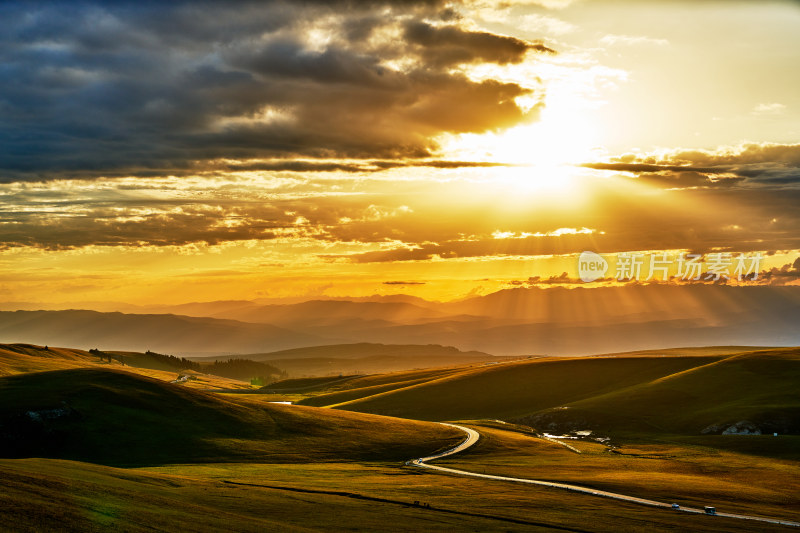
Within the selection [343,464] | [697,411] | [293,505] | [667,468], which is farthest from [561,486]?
[697,411]

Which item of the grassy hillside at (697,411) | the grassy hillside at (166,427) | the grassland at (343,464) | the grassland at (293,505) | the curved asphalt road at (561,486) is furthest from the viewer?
the grassy hillside at (697,411)

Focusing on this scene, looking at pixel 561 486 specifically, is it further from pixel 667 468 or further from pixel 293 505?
pixel 293 505

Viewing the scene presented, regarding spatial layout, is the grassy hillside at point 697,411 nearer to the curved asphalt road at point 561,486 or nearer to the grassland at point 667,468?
the grassland at point 667,468

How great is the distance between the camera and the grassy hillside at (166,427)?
123 metres

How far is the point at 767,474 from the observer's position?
113125 millimetres

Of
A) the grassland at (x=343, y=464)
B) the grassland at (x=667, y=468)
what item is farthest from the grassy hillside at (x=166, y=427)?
the grassland at (x=667, y=468)

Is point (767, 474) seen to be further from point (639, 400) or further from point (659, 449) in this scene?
point (639, 400)

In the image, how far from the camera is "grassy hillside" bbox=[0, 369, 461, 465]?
122812 millimetres

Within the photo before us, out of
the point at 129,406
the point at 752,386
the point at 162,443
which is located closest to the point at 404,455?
the point at 162,443

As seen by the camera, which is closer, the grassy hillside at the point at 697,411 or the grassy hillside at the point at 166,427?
the grassy hillside at the point at 166,427

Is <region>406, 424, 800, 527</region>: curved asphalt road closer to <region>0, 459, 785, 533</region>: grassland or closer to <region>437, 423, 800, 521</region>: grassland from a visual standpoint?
<region>437, 423, 800, 521</region>: grassland

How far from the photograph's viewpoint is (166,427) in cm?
13675

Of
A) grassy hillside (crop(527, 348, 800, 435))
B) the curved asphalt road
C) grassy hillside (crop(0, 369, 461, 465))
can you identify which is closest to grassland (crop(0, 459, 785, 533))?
the curved asphalt road

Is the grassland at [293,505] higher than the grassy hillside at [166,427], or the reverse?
the grassland at [293,505]
